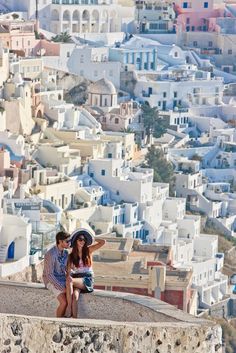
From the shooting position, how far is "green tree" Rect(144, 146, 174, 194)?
39.1 metres

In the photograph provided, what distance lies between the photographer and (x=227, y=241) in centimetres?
3741

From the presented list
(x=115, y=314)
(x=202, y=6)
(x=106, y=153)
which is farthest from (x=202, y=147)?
(x=115, y=314)

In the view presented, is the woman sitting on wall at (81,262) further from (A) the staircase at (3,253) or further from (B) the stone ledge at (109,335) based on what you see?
(A) the staircase at (3,253)

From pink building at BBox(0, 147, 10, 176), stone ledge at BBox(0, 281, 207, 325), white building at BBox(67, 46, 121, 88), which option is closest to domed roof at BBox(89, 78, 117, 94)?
Result: white building at BBox(67, 46, 121, 88)

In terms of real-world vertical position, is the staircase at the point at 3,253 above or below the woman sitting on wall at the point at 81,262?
below

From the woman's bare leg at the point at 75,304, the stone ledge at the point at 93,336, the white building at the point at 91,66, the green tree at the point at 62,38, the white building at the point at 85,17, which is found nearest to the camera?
the stone ledge at the point at 93,336

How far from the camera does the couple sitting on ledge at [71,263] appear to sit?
24.8ft

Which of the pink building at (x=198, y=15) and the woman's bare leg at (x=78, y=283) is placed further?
the pink building at (x=198, y=15)

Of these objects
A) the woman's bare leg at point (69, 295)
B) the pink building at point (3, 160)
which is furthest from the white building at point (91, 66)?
the woman's bare leg at point (69, 295)

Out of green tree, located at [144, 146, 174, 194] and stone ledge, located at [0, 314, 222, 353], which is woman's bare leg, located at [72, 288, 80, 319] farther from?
green tree, located at [144, 146, 174, 194]

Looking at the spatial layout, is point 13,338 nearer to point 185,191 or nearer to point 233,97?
point 185,191

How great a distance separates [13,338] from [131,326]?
497mm

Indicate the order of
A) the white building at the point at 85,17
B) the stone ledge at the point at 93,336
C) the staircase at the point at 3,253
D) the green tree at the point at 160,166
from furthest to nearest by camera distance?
1. the white building at the point at 85,17
2. the green tree at the point at 160,166
3. the staircase at the point at 3,253
4. the stone ledge at the point at 93,336

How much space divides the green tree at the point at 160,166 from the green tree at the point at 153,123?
123 inches
